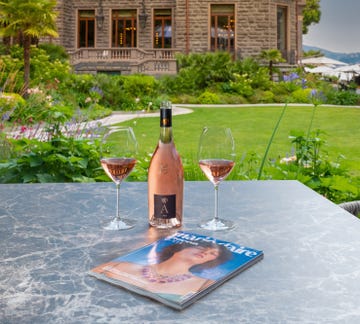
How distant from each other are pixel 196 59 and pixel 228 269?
54.6 feet

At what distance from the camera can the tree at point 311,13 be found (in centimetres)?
3309

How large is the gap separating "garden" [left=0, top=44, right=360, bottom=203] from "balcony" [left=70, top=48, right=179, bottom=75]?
1161mm

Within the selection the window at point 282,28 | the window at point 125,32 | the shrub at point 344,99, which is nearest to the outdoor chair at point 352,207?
the shrub at point 344,99

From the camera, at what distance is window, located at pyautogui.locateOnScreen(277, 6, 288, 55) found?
21.7 metres

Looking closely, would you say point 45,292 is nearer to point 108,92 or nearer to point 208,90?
point 108,92

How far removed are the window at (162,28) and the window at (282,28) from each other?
14.7 feet

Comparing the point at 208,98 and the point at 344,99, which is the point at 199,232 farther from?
the point at 344,99

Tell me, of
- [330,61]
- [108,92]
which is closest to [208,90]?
[108,92]

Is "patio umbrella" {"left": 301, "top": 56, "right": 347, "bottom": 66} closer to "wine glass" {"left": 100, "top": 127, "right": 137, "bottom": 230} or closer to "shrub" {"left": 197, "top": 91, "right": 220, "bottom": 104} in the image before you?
"shrub" {"left": 197, "top": 91, "right": 220, "bottom": 104}

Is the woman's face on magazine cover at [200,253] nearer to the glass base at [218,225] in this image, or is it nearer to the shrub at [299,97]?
the glass base at [218,225]

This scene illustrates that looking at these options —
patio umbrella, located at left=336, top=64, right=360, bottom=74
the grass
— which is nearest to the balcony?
patio umbrella, located at left=336, top=64, right=360, bottom=74

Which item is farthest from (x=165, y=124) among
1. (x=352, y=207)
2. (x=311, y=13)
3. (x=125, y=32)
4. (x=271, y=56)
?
(x=311, y=13)

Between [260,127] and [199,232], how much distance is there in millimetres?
8320

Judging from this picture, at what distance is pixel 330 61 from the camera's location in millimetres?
24984
